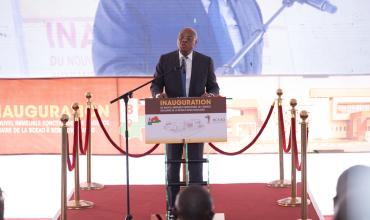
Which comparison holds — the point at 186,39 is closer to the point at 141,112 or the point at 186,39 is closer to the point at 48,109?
the point at 141,112

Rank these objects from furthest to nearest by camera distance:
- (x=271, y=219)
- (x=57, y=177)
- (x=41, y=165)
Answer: (x=41, y=165), (x=57, y=177), (x=271, y=219)

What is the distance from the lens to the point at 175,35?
28.4ft

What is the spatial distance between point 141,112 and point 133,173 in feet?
3.13

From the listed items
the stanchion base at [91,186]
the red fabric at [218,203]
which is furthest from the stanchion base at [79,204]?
the stanchion base at [91,186]

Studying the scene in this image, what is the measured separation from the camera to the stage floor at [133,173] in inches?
277

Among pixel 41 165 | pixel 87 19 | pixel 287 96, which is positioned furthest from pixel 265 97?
pixel 41 165

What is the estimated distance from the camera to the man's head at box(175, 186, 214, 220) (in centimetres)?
200

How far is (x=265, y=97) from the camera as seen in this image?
8.83m

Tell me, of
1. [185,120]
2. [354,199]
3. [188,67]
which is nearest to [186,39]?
[188,67]

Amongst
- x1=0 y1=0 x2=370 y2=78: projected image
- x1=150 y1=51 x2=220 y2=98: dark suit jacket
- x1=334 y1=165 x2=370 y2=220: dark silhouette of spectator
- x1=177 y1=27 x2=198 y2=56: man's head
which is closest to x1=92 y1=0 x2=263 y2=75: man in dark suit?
x1=0 y1=0 x2=370 y2=78: projected image

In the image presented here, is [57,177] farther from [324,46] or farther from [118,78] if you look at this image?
[324,46]

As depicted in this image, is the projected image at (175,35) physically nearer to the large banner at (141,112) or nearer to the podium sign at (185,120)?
the large banner at (141,112)

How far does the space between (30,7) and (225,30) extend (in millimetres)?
2744

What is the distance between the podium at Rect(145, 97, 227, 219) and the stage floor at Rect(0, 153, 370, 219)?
2554 mm
